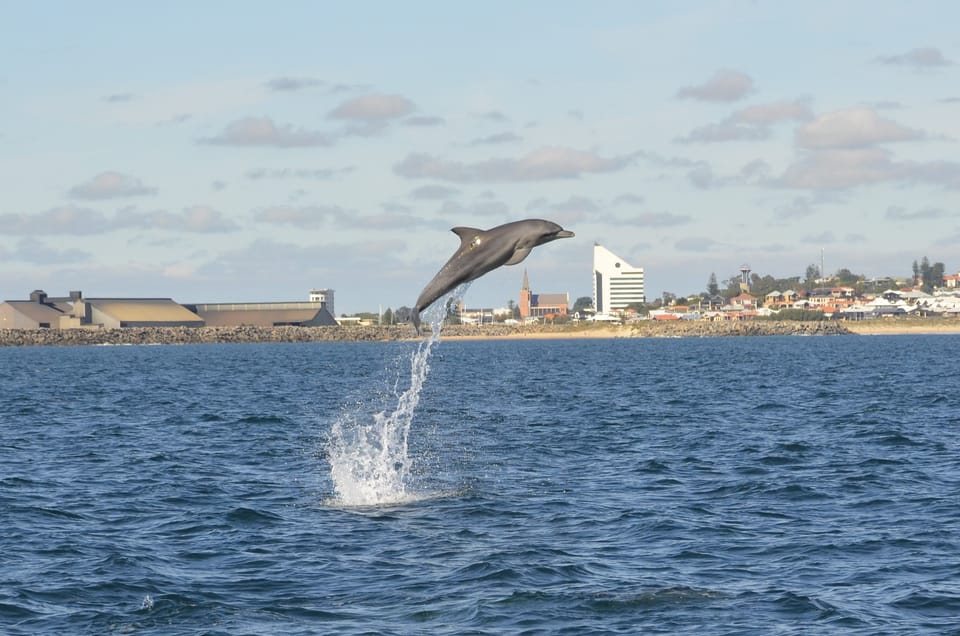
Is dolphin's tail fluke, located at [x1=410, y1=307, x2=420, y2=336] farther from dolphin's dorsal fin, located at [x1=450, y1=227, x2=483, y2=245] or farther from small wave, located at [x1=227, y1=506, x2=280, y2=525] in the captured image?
small wave, located at [x1=227, y1=506, x2=280, y2=525]

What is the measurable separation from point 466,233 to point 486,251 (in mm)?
933

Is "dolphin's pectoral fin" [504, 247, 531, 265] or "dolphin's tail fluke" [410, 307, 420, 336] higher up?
"dolphin's pectoral fin" [504, 247, 531, 265]

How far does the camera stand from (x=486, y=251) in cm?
2109

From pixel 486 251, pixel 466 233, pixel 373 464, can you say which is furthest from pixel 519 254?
pixel 373 464

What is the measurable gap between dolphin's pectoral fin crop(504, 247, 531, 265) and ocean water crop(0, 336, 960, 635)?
5.59m

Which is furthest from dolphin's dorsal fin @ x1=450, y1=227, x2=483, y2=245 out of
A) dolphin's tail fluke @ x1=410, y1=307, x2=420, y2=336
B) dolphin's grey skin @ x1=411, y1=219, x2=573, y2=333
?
dolphin's tail fluke @ x1=410, y1=307, x2=420, y2=336

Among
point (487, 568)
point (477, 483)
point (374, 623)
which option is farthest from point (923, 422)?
point (374, 623)

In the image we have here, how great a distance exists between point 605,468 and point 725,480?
164 inches

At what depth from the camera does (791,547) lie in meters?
23.7

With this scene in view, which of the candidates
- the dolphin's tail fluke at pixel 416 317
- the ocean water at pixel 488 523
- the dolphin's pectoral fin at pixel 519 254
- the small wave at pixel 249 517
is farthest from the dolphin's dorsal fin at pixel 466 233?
the small wave at pixel 249 517

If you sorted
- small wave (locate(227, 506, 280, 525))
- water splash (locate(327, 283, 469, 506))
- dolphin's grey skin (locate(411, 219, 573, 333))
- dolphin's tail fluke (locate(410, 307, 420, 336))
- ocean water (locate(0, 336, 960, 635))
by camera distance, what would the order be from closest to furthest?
1. ocean water (locate(0, 336, 960, 635))
2. dolphin's grey skin (locate(411, 219, 573, 333))
3. dolphin's tail fluke (locate(410, 307, 420, 336))
4. small wave (locate(227, 506, 280, 525))
5. water splash (locate(327, 283, 469, 506))

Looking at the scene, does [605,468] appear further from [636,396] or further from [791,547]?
[636,396]

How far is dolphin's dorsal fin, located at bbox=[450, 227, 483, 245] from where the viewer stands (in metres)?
21.6

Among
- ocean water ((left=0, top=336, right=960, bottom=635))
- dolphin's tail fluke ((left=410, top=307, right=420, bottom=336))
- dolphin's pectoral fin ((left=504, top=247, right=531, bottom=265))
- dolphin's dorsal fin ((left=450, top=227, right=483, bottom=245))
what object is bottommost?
ocean water ((left=0, top=336, right=960, bottom=635))
